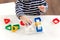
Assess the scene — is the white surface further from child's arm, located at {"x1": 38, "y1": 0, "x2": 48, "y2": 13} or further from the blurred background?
the blurred background

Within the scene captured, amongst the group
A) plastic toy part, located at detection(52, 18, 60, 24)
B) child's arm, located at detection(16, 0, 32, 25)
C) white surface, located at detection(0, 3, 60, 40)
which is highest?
child's arm, located at detection(16, 0, 32, 25)

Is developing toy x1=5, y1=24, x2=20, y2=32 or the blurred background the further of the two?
the blurred background

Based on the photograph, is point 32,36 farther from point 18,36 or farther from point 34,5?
point 34,5

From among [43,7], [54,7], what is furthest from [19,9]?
[54,7]

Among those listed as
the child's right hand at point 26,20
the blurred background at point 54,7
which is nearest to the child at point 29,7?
the child's right hand at point 26,20

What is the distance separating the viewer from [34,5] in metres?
0.88

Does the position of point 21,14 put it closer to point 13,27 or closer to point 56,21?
point 13,27

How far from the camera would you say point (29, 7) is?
2.93 feet

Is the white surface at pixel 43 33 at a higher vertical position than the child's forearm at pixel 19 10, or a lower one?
→ lower

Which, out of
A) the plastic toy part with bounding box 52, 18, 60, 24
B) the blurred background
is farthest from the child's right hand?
the blurred background

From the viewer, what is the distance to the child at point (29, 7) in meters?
0.82

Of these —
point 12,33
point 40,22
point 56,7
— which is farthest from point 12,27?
point 56,7

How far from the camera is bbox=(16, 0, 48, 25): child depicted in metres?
0.82

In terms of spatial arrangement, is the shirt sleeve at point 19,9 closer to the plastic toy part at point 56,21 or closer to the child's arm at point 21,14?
the child's arm at point 21,14
